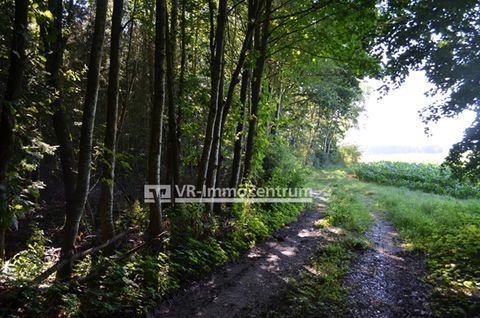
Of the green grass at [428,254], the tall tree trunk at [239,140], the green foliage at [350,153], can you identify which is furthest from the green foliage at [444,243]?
the green foliage at [350,153]

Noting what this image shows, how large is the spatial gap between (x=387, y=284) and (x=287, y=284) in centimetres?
212

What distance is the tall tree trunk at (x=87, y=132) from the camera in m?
5.53

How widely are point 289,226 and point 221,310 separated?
6788 millimetres

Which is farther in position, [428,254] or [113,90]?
[428,254]

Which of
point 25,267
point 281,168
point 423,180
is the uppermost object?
point 281,168

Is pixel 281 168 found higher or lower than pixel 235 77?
lower

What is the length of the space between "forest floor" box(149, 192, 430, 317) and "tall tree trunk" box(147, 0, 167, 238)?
1.96 meters

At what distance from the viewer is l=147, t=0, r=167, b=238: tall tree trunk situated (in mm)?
7234

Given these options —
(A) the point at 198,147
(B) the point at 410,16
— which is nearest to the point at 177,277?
(A) the point at 198,147

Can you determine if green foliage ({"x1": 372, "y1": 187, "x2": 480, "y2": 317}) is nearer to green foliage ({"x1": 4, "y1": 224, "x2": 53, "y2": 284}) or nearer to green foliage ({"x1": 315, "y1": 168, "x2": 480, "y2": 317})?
green foliage ({"x1": 315, "y1": 168, "x2": 480, "y2": 317})

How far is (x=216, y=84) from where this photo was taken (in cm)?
903

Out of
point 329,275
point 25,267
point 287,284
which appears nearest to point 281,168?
point 329,275

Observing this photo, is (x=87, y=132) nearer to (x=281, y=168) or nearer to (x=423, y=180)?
(x=281, y=168)

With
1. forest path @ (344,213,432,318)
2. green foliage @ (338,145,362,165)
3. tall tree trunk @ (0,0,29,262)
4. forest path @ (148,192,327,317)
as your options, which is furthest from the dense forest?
green foliage @ (338,145,362,165)
